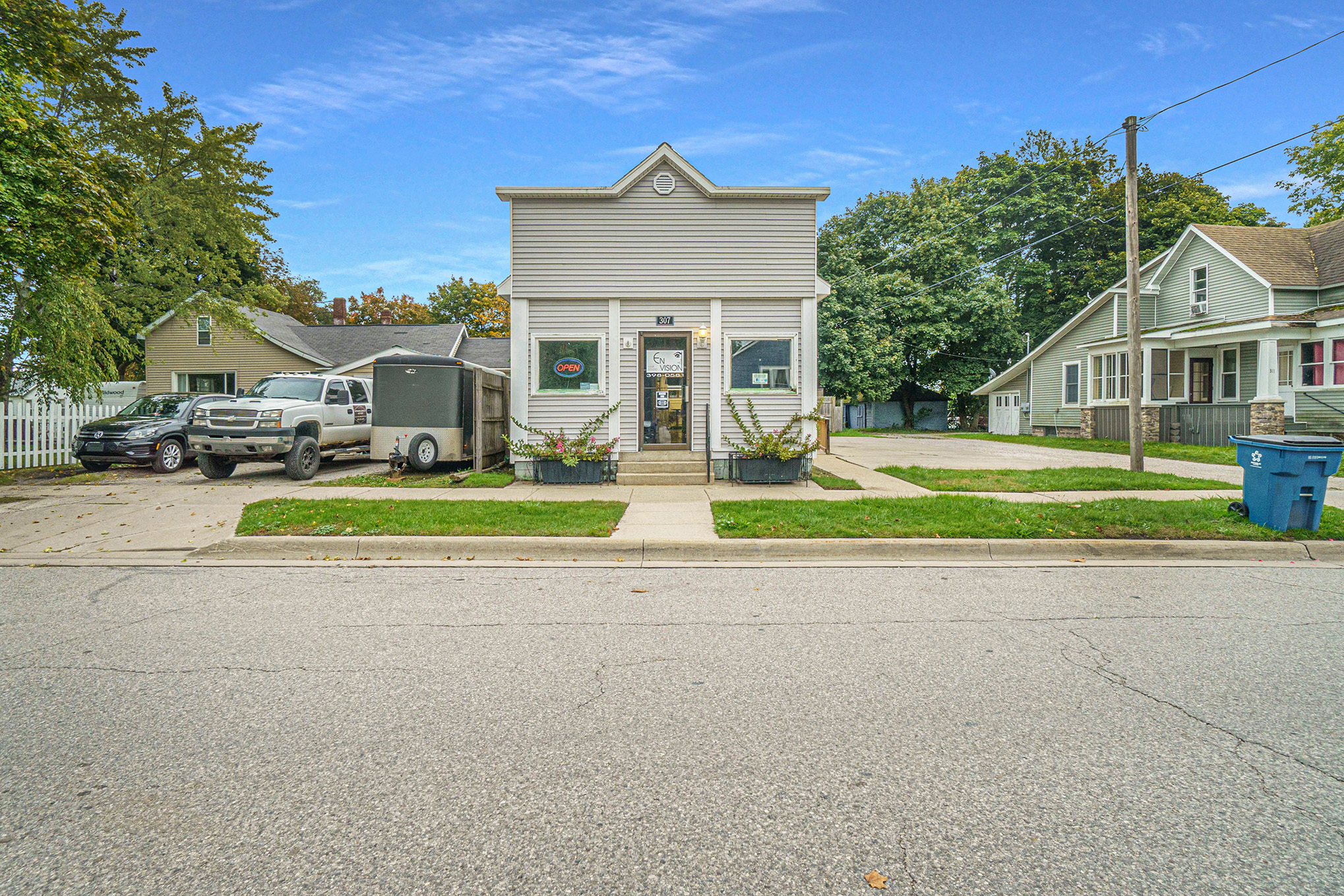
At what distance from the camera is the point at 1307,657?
15.0ft

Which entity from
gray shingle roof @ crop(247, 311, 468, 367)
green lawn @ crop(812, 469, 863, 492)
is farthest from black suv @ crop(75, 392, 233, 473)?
gray shingle roof @ crop(247, 311, 468, 367)

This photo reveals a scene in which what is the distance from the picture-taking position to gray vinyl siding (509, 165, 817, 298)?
1401 cm

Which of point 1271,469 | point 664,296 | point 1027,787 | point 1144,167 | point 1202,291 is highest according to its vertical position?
point 1144,167

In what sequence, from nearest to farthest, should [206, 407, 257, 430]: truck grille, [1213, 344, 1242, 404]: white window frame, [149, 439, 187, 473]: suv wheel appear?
1. [206, 407, 257, 430]: truck grille
2. [149, 439, 187, 473]: suv wheel
3. [1213, 344, 1242, 404]: white window frame

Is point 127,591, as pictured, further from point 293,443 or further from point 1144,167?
point 1144,167

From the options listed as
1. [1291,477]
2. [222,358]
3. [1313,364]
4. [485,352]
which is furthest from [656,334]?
[222,358]

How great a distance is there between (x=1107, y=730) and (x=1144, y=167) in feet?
171

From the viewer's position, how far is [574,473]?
1284 cm

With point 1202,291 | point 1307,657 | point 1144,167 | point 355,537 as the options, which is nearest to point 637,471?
point 355,537

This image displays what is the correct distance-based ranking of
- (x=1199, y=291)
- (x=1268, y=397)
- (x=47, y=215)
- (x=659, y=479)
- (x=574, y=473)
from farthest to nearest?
(x=1199, y=291), (x=1268, y=397), (x=659, y=479), (x=574, y=473), (x=47, y=215)

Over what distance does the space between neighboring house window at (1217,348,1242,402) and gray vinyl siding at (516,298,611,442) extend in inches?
884

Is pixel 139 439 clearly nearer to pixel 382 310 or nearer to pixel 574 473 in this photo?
pixel 574 473

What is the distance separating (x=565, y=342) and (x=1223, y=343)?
22059 millimetres

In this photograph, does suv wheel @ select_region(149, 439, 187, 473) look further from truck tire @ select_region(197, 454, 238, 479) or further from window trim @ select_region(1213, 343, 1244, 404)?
window trim @ select_region(1213, 343, 1244, 404)
